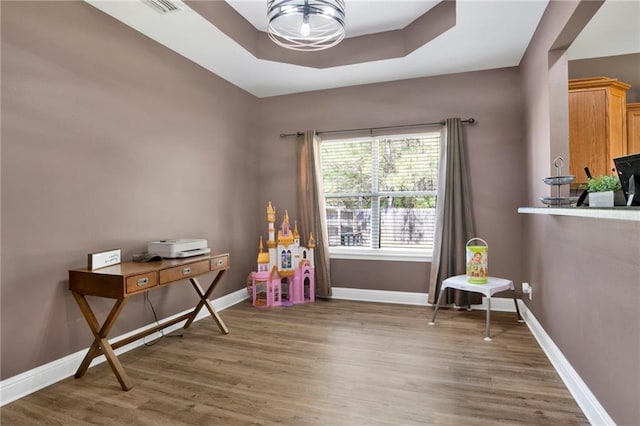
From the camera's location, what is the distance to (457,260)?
3771 mm

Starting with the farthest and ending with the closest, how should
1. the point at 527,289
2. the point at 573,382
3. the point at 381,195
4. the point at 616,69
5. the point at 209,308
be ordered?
the point at 381,195
the point at 616,69
the point at 527,289
the point at 209,308
the point at 573,382

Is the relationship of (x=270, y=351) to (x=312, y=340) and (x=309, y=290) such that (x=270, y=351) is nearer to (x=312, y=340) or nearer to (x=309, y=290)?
(x=312, y=340)

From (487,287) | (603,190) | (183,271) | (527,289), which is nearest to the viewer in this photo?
(603,190)

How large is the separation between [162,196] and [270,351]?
172cm

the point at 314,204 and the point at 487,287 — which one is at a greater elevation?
the point at 314,204

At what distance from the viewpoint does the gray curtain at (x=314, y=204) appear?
426 cm

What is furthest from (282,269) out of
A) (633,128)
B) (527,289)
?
(633,128)

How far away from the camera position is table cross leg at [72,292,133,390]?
217cm

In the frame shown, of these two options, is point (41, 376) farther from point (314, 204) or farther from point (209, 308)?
point (314, 204)

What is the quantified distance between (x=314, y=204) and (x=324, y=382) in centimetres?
243

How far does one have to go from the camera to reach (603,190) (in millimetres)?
1708

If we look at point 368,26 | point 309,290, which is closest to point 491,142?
point 368,26

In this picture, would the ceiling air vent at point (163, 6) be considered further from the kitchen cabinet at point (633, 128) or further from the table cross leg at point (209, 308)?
the kitchen cabinet at point (633, 128)

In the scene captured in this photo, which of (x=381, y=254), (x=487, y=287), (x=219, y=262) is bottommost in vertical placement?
(x=487, y=287)
